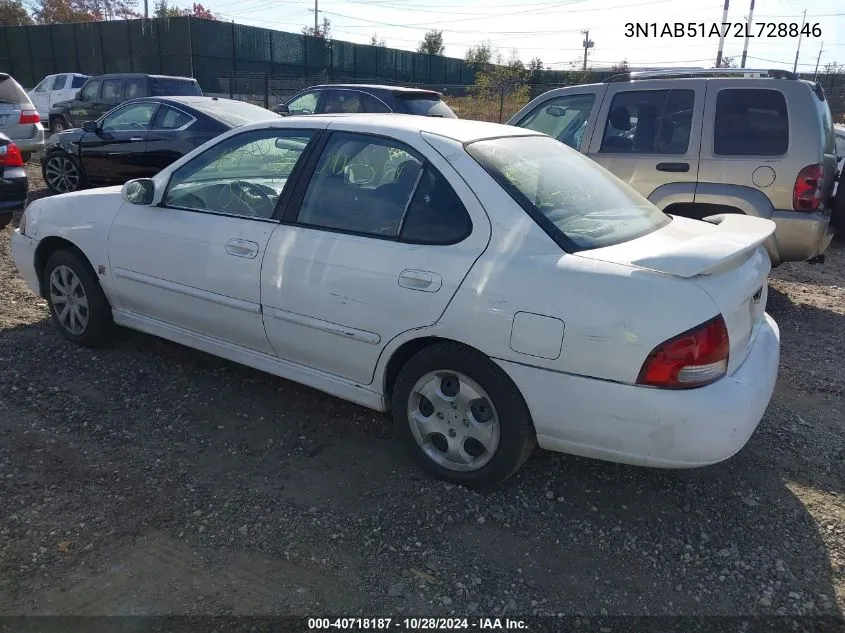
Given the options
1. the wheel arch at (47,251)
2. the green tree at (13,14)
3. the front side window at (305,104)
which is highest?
the green tree at (13,14)

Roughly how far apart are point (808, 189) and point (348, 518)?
4.76m

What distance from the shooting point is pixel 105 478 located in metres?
3.20

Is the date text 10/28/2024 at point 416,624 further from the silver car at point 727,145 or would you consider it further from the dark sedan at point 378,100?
the dark sedan at point 378,100

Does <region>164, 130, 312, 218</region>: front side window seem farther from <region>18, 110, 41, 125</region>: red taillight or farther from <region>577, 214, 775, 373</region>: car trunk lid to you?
<region>18, 110, 41, 125</region>: red taillight

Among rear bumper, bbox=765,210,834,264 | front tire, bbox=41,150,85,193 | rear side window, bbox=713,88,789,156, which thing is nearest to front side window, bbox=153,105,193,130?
front tire, bbox=41,150,85,193

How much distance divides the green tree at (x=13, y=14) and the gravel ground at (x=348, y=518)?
5406 centimetres

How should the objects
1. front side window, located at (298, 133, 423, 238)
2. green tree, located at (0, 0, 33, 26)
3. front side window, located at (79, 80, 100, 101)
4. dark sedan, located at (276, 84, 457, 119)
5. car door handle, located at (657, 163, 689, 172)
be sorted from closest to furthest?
front side window, located at (298, 133, 423, 238), car door handle, located at (657, 163, 689, 172), dark sedan, located at (276, 84, 457, 119), front side window, located at (79, 80, 100, 101), green tree, located at (0, 0, 33, 26)

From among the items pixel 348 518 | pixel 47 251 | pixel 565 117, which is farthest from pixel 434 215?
pixel 565 117

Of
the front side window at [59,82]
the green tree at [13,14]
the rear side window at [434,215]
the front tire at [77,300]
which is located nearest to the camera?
the rear side window at [434,215]

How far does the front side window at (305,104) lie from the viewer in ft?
38.8

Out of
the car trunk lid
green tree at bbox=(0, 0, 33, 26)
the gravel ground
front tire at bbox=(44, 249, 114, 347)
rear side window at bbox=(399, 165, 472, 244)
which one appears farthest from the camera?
green tree at bbox=(0, 0, 33, 26)

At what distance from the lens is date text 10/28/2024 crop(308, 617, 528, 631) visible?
2.39 metres

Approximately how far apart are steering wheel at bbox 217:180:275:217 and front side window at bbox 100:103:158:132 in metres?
5.67

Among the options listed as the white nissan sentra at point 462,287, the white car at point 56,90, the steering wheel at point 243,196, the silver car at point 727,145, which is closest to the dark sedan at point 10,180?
the white nissan sentra at point 462,287
